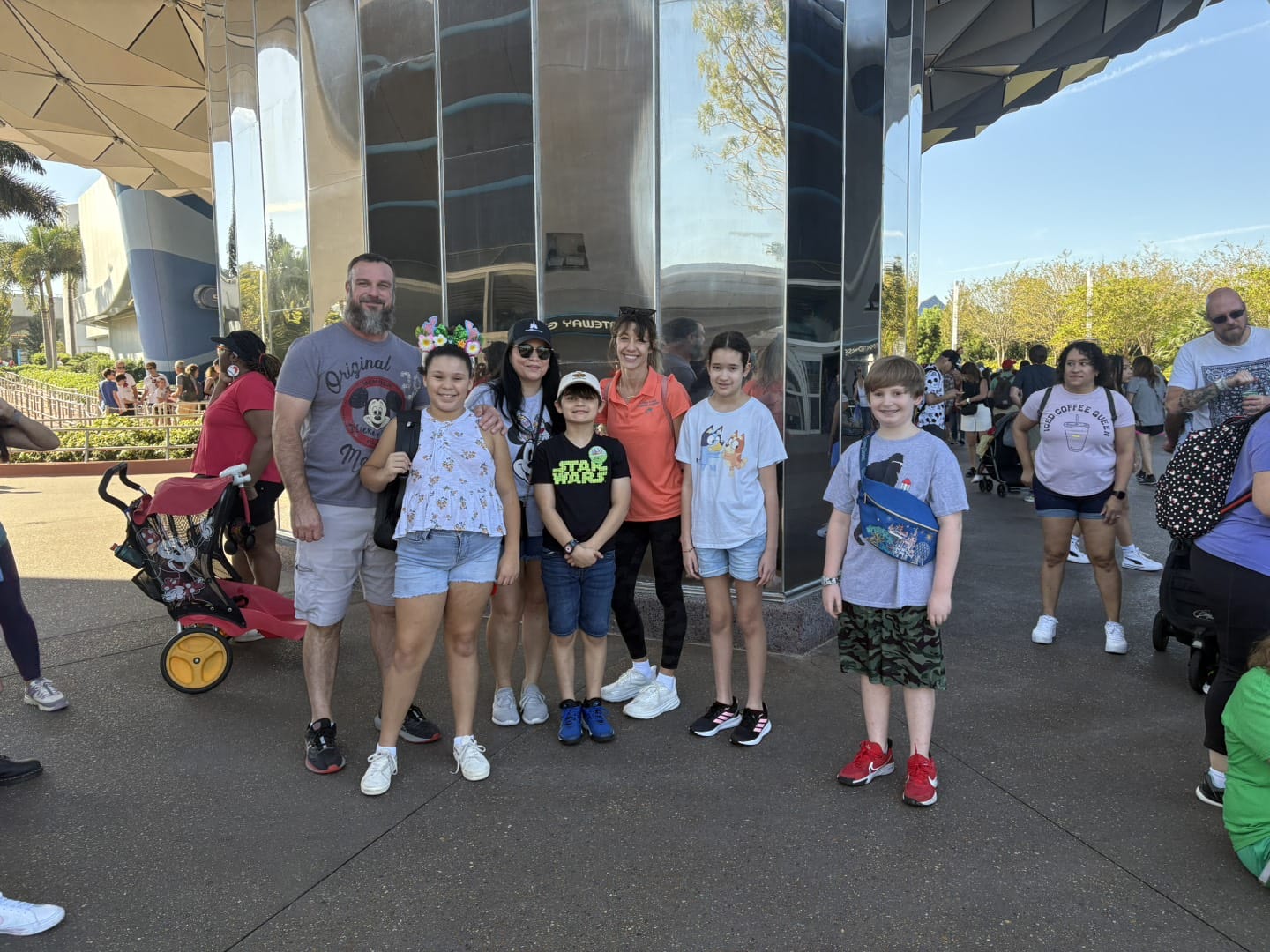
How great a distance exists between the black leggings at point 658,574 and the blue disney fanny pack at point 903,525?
1.11 meters

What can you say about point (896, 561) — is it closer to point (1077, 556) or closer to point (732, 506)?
point (732, 506)

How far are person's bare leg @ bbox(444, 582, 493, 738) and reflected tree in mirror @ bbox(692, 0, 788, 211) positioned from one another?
3.10m

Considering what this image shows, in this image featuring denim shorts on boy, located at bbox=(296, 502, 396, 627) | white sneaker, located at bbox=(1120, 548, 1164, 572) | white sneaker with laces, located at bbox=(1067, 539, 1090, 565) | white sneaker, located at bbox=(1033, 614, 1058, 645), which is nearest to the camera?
denim shorts on boy, located at bbox=(296, 502, 396, 627)

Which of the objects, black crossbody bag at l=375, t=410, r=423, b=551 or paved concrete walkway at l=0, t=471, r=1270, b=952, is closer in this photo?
paved concrete walkway at l=0, t=471, r=1270, b=952

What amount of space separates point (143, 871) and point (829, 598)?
8.71ft

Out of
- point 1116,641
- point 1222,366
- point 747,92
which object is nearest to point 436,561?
point 747,92

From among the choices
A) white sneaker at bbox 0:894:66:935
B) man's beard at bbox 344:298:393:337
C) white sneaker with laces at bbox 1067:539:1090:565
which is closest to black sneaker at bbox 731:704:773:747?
man's beard at bbox 344:298:393:337

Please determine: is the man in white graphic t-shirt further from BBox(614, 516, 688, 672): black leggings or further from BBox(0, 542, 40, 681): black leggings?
BBox(0, 542, 40, 681): black leggings

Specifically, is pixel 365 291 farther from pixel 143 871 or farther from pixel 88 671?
pixel 88 671

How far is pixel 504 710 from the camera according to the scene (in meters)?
4.09

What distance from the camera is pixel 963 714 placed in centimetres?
420

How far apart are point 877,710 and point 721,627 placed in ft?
2.64

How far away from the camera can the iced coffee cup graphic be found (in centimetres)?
497

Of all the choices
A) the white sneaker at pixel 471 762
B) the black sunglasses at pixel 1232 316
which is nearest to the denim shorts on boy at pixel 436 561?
the white sneaker at pixel 471 762
